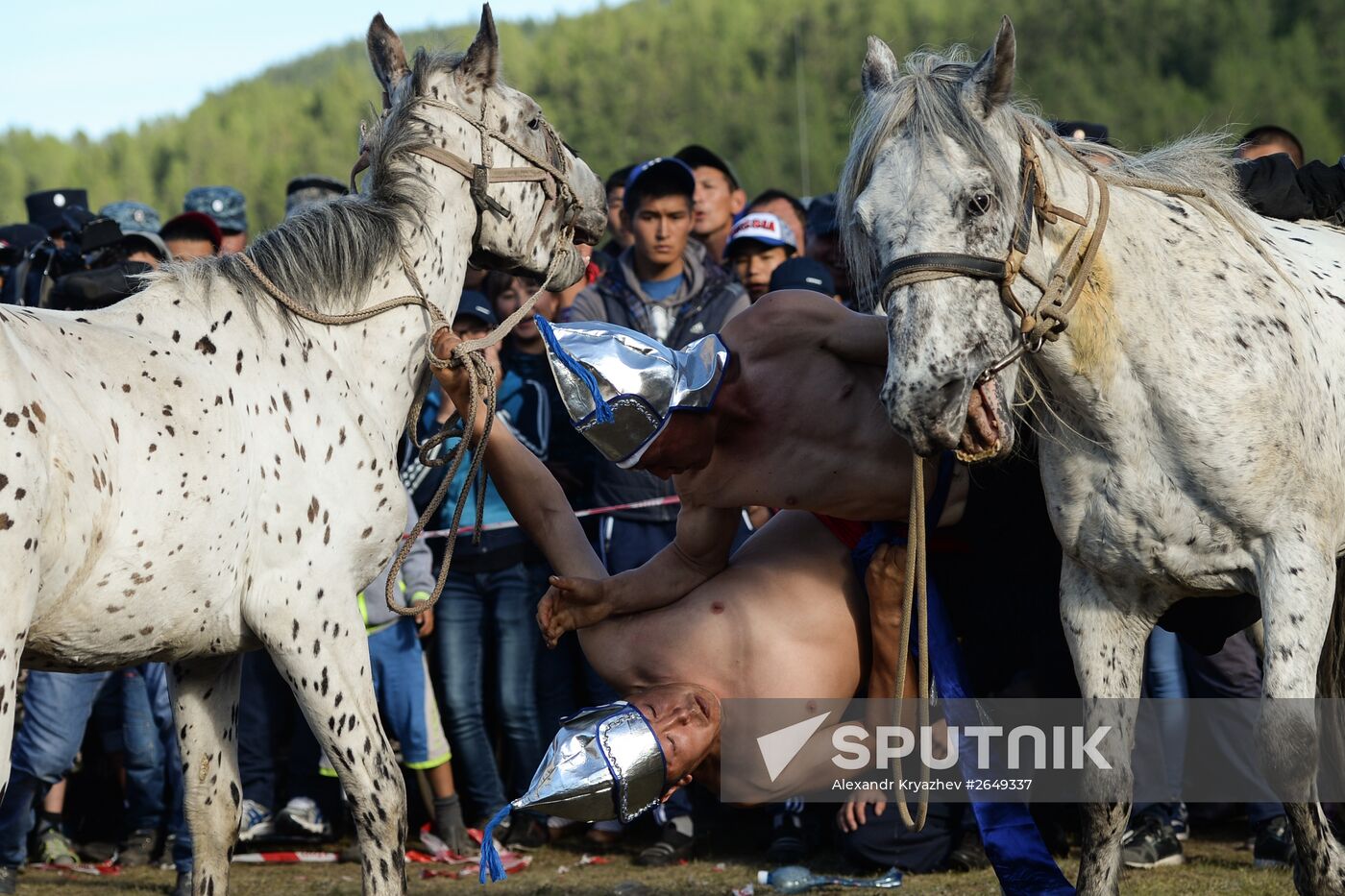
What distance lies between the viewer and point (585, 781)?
3.48 metres

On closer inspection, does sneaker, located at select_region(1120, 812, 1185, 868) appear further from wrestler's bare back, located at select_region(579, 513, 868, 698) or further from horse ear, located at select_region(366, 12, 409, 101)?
horse ear, located at select_region(366, 12, 409, 101)

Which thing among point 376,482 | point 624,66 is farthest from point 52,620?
Result: point 624,66

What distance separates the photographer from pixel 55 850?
614 cm

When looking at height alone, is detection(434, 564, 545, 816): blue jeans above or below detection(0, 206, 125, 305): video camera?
below

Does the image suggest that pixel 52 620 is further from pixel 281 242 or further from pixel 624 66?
pixel 624 66

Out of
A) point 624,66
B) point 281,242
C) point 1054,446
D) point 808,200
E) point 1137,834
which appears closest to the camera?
point 1054,446

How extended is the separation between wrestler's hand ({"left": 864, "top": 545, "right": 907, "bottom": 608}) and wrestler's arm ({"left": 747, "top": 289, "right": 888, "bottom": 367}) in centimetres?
52

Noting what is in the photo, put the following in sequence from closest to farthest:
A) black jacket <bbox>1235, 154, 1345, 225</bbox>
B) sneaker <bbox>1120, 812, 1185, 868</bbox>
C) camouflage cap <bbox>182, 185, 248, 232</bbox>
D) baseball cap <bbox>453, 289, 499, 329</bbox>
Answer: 1. black jacket <bbox>1235, 154, 1345, 225</bbox>
2. sneaker <bbox>1120, 812, 1185, 868</bbox>
3. baseball cap <bbox>453, 289, 499, 329</bbox>
4. camouflage cap <bbox>182, 185, 248, 232</bbox>

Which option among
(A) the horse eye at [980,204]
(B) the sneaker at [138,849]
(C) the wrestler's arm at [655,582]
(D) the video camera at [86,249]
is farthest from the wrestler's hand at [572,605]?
(D) the video camera at [86,249]

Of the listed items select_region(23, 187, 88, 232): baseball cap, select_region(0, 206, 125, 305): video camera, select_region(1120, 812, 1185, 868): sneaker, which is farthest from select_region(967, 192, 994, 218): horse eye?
select_region(23, 187, 88, 232): baseball cap

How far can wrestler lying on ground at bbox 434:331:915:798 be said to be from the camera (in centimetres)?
387

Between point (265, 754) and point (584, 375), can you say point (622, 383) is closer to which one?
point (584, 375)

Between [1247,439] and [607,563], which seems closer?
[1247,439]

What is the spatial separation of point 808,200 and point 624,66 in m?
20.2
